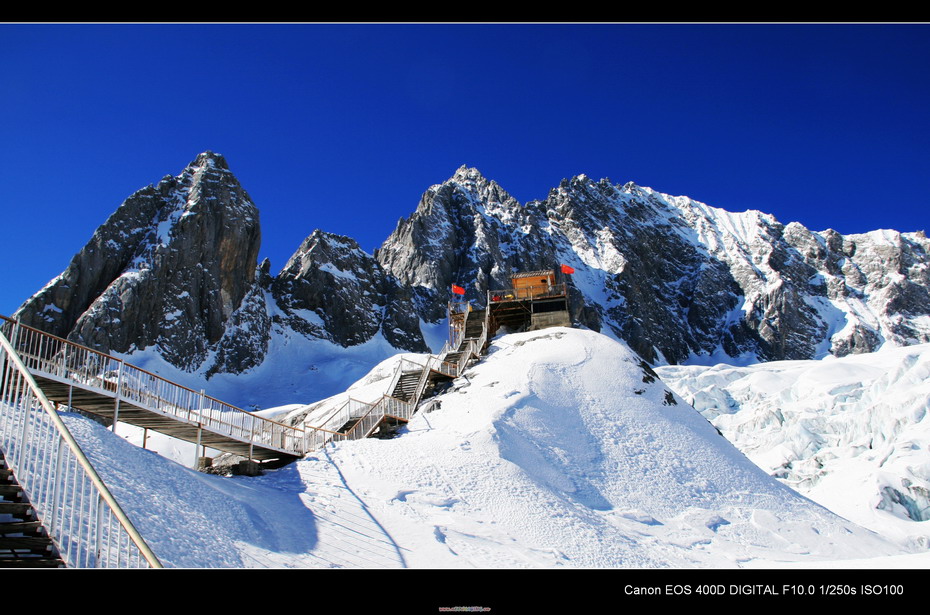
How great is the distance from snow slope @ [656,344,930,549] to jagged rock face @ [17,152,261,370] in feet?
188

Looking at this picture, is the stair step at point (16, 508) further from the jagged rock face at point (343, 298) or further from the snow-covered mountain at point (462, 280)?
the jagged rock face at point (343, 298)

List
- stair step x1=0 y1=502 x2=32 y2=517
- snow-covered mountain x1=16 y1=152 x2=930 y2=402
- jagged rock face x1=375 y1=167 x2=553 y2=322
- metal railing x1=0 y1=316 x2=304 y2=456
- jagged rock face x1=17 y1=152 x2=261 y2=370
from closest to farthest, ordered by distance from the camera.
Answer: stair step x1=0 y1=502 x2=32 y2=517 < metal railing x1=0 y1=316 x2=304 y2=456 < jagged rock face x1=17 y1=152 x2=261 y2=370 < snow-covered mountain x1=16 y1=152 x2=930 y2=402 < jagged rock face x1=375 y1=167 x2=553 y2=322

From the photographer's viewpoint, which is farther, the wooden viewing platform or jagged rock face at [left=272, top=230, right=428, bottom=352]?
jagged rock face at [left=272, top=230, right=428, bottom=352]

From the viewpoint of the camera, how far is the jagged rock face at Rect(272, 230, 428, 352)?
93.1 metres

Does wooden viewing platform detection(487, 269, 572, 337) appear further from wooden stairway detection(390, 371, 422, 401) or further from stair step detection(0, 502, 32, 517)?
stair step detection(0, 502, 32, 517)

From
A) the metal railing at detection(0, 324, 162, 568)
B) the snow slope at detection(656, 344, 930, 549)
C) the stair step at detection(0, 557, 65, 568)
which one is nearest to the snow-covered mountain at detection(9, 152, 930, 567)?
the snow slope at detection(656, 344, 930, 549)

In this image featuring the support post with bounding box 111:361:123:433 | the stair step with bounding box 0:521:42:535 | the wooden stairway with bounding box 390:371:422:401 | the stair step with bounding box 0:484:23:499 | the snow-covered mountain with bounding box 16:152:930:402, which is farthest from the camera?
the snow-covered mountain with bounding box 16:152:930:402
